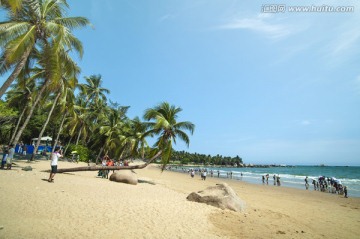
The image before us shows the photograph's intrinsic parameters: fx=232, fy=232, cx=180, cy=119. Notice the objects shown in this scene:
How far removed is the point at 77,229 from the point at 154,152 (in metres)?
13.0

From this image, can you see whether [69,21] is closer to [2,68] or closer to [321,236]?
[2,68]

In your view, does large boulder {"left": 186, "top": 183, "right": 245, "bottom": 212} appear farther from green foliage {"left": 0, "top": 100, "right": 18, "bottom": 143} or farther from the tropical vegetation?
green foliage {"left": 0, "top": 100, "right": 18, "bottom": 143}

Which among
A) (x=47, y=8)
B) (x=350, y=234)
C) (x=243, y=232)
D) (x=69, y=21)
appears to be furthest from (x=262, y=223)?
(x=47, y=8)

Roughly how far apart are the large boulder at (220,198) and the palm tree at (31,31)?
10.6m

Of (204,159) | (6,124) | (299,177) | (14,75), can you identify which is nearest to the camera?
(14,75)

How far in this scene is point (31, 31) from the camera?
11.6 m

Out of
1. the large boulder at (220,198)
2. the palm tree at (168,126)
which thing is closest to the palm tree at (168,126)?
the palm tree at (168,126)

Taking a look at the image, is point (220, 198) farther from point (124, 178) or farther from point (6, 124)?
point (6, 124)

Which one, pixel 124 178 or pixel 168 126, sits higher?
pixel 168 126

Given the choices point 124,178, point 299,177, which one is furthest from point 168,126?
point 299,177

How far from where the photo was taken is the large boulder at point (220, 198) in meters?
11.3

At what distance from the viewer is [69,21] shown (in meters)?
13.5

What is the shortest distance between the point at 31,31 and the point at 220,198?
1257 cm

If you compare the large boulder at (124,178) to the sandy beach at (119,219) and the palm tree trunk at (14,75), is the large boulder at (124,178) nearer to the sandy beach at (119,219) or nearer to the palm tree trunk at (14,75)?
the sandy beach at (119,219)
